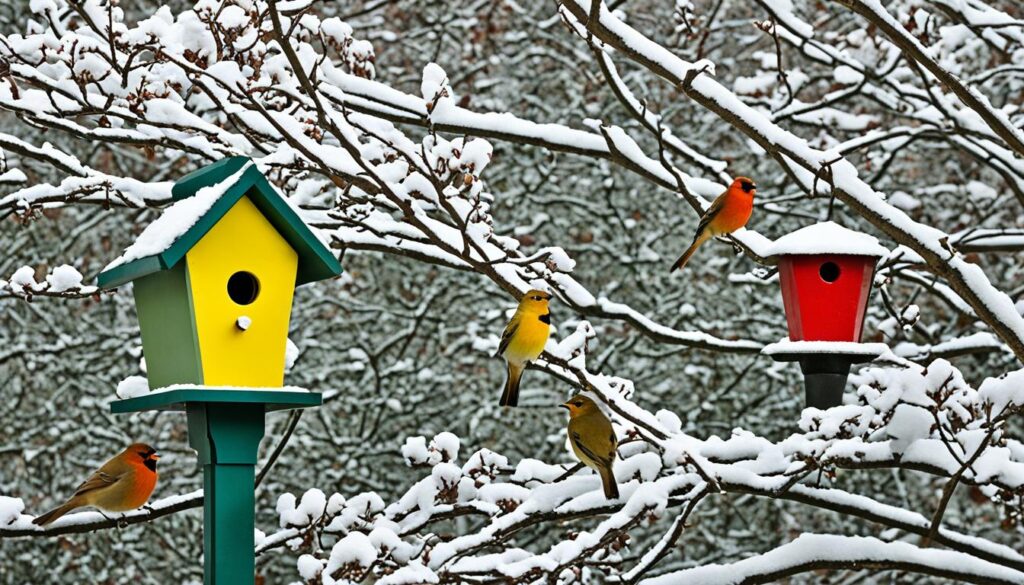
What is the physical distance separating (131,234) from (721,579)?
475 centimetres

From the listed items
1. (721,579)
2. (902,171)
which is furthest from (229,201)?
(902,171)

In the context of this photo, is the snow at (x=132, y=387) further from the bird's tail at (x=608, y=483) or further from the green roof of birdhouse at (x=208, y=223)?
the bird's tail at (x=608, y=483)

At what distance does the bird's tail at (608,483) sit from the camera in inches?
158

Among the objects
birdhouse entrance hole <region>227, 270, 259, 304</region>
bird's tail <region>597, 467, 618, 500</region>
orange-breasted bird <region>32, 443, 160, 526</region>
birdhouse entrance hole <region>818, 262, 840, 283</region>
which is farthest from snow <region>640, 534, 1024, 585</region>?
birdhouse entrance hole <region>227, 270, 259, 304</region>

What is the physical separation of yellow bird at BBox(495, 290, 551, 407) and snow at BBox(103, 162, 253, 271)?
35.4 inches

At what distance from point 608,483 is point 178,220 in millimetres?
1654

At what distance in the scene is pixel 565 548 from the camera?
3889 mm

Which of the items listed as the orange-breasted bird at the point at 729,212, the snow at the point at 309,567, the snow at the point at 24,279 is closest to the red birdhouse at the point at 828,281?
the orange-breasted bird at the point at 729,212

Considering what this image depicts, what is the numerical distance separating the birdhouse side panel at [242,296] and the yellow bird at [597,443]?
115 cm

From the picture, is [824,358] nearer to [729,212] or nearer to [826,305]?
[826,305]

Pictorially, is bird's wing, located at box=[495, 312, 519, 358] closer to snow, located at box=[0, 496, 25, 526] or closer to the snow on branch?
the snow on branch

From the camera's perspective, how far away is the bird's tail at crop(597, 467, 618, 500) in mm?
4016

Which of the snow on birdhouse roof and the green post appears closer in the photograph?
the green post

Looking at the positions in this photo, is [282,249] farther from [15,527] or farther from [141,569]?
[141,569]
